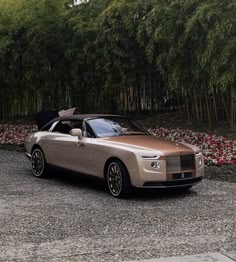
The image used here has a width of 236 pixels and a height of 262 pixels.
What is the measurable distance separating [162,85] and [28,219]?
9.44 metres

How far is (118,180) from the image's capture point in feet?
21.7

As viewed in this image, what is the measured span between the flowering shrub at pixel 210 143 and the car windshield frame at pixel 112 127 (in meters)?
1.66

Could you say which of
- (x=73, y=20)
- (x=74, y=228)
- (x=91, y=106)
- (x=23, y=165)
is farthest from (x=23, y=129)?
(x=74, y=228)

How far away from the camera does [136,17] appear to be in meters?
11.6

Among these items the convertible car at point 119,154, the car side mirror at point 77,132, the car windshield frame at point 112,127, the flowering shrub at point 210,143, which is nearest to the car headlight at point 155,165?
the convertible car at point 119,154

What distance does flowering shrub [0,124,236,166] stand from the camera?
29.2ft

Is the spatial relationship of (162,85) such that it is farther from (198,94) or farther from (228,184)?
(228,184)

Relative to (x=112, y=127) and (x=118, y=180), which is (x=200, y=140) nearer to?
(x=112, y=127)

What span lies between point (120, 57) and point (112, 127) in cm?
533

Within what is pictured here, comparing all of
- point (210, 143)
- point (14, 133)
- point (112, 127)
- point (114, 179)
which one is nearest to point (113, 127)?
point (112, 127)

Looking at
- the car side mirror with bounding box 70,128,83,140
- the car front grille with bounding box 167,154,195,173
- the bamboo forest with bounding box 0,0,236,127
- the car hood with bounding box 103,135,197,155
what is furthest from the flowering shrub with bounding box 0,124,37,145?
the car front grille with bounding box 167,154,195,173

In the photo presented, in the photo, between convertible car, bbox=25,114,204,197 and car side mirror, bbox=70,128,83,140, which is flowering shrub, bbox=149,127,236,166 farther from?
car side mirror, bbox=70,128,83,140

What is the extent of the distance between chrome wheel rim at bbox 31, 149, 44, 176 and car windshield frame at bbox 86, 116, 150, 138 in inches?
50.4

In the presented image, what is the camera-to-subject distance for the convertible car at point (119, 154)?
21.1 ft
